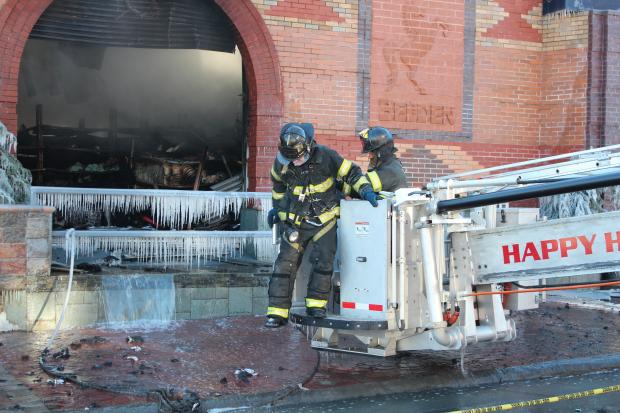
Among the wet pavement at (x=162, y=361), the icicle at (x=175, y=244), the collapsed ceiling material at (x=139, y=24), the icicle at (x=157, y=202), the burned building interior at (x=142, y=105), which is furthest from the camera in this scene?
the burned building interior at (x=142, y=105)

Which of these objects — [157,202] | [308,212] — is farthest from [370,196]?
[157,202]

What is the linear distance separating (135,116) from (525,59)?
7108 millimetres

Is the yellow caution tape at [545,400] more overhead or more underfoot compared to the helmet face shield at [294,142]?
more underfoot

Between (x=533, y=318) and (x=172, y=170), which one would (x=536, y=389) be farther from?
(x=172, y=170)

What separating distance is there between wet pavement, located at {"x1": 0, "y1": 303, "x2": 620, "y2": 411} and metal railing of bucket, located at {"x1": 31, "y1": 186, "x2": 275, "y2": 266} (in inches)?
62.8

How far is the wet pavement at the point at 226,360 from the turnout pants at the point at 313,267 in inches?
24.3

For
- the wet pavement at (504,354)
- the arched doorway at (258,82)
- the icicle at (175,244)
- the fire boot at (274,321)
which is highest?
the arched doorway at (258,82)

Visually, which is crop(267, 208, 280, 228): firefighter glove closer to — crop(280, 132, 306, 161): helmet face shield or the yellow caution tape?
crop(280, 132, 306, 161): helmet face shield

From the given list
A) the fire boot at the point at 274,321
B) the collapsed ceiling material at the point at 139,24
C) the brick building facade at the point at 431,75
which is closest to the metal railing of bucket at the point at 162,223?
the brick building facade at the point at 431,75

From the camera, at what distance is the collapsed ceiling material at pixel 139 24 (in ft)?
38.0

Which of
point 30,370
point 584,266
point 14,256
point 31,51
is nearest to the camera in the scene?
point 584,266

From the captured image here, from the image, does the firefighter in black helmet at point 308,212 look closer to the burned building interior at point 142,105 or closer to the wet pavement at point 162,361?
the wet pavement at point 162,361

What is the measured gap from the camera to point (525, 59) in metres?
13.5

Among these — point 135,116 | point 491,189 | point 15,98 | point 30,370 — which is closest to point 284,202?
point 491,189
